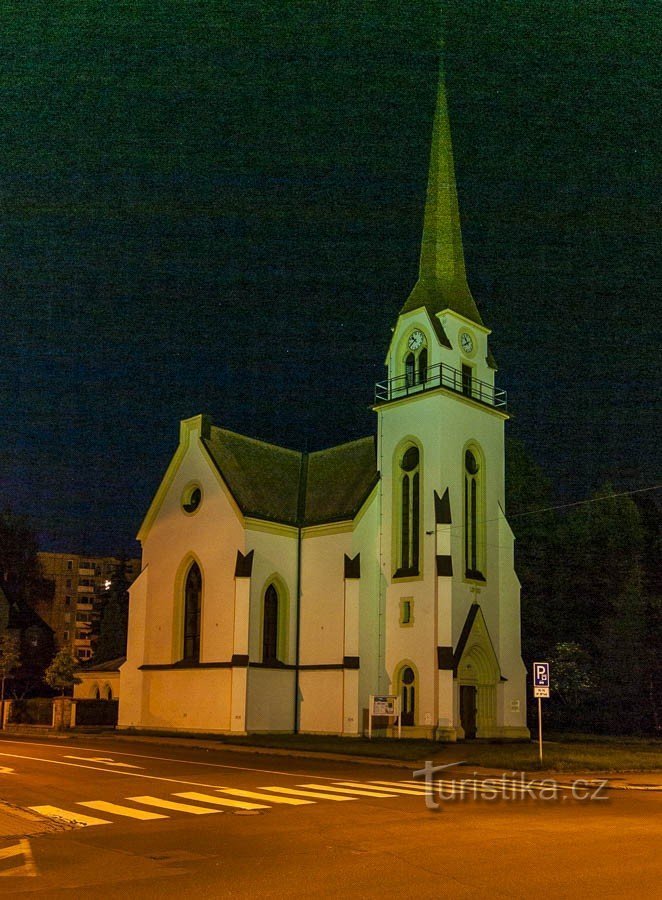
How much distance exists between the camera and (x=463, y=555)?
138ft

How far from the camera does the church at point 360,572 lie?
4081cm

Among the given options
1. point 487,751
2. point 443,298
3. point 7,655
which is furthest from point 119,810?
point 7,655

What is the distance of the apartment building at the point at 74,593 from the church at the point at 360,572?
256 ft

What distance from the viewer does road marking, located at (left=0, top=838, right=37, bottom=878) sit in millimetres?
10672

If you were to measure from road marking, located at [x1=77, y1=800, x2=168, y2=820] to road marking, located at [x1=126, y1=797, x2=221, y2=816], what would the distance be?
545 mm

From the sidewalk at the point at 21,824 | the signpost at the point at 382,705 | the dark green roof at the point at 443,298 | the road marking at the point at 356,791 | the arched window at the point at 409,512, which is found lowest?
the road marking at the point at 356,791

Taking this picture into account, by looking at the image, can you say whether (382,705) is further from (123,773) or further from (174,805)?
(174,805)

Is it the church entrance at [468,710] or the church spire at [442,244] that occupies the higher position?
the church spire at [442,244]

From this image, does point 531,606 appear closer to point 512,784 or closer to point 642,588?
point 642,588

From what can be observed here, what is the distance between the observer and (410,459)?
143 ft

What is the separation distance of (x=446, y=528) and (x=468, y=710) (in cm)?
792

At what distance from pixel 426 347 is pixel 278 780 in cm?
2670

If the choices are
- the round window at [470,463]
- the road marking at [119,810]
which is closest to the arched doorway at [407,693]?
the round window at [470,463]

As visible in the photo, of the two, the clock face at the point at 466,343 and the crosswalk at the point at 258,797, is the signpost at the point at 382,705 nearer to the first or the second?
the crosswalk at the point at 258,797
